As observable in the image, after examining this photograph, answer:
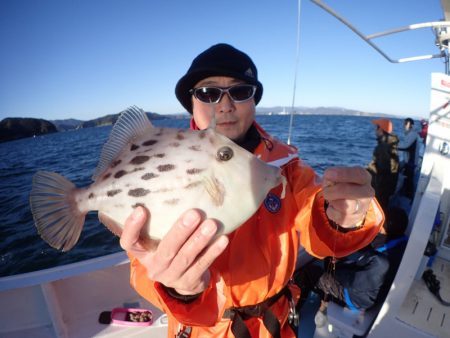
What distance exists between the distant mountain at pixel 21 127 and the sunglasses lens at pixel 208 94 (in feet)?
272

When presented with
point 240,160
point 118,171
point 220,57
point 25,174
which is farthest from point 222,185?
point 25,174

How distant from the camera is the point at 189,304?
6.05 ft

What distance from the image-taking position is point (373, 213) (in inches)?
71.0

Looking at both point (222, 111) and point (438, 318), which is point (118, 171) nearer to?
point (222, 111)

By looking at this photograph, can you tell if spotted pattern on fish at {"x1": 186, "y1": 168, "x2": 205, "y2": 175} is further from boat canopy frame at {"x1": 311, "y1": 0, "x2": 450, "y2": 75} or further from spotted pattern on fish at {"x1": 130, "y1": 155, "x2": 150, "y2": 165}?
boat canopy frame at {"x1": 311, "y1": 0, "x2": 450, "y2": 75}

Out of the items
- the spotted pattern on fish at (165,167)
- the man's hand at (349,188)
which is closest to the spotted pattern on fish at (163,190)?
the spotted pattern on fish at (165,167)

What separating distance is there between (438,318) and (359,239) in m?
2.69

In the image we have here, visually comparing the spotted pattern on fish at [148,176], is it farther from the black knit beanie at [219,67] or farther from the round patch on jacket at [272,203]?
the black knit beanie at [219,67]

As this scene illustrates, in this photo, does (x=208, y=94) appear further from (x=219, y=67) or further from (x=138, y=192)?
(x=138, y=192)

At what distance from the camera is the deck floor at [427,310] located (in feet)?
10.4

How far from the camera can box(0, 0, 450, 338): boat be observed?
3.08 meters

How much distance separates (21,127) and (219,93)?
297 ft

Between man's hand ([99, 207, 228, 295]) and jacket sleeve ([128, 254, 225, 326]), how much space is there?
9.5 inches

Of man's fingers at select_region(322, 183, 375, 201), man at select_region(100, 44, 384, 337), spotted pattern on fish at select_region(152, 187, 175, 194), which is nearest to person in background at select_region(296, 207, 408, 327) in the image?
man at select_region(100, 44, 384, 337)
